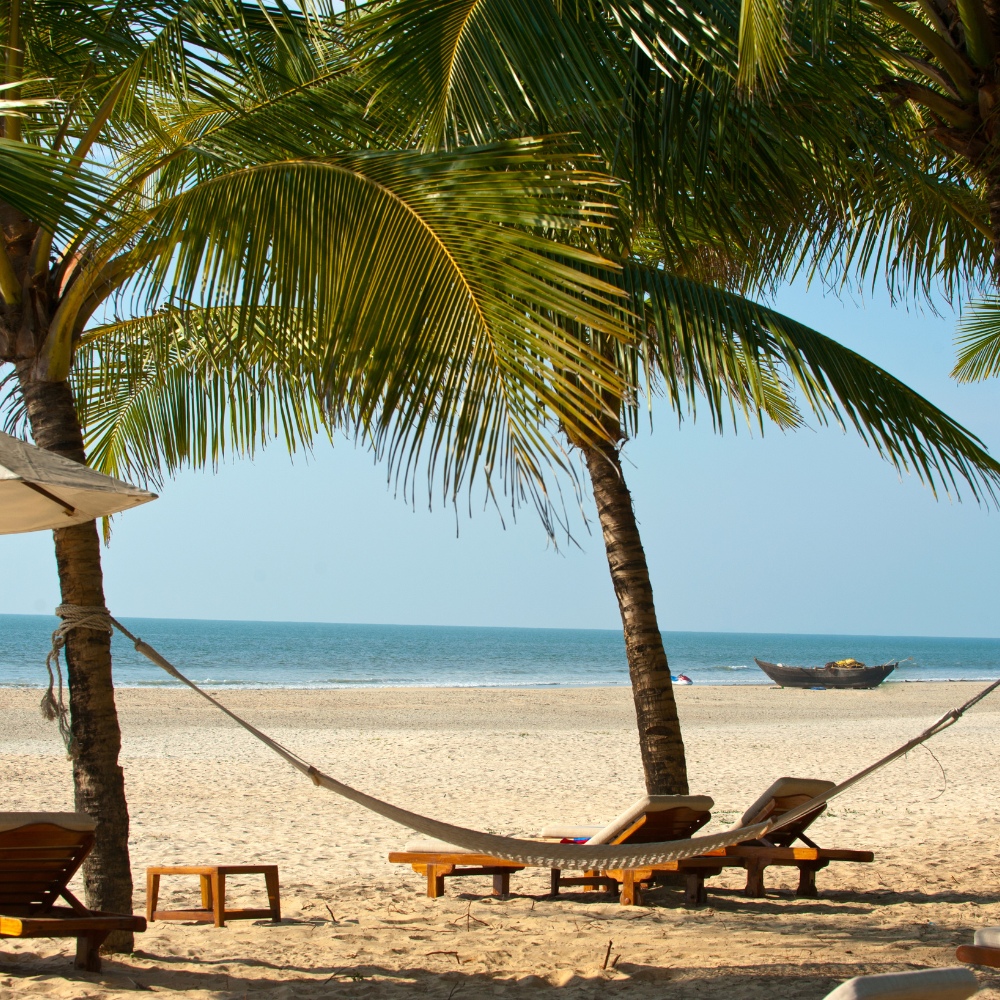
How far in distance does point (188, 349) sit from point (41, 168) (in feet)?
9.32

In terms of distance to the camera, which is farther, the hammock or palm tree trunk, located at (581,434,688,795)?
palm tree trunk, located at (581,434,688,795)

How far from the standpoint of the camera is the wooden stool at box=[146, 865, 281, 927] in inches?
173

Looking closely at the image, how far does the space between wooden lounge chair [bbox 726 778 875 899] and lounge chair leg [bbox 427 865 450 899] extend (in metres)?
1.41

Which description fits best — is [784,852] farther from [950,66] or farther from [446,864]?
[950,66]

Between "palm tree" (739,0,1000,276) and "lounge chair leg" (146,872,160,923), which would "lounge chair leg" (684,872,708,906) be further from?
"palm tree" (739,0,1000,276)

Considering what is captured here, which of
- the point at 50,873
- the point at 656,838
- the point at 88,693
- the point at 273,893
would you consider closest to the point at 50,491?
the point at 88,693

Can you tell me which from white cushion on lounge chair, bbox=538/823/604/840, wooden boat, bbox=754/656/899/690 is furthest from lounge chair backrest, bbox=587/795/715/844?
wooden boat, bbox=754/656/899/690

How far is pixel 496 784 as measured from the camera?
32.6 ft

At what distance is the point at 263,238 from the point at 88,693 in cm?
183

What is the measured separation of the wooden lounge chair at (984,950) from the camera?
2.31 metres

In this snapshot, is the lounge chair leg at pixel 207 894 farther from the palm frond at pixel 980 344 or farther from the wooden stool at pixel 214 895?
the palm frond at pixel 980 344

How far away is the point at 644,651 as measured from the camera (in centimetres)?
543

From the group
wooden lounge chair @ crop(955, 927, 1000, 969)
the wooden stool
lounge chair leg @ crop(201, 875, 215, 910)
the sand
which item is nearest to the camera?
wooden lounge chair @ crop(955, 927, 1000, 969)

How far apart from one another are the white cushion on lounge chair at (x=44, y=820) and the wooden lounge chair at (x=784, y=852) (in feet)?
9.58
